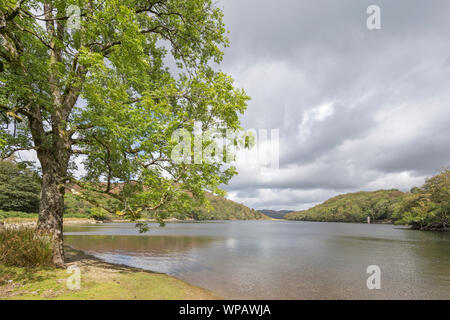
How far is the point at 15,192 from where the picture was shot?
1967 inches

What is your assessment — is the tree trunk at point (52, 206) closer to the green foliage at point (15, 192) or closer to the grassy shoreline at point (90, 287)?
the grassy shoreline at point (90, 287)

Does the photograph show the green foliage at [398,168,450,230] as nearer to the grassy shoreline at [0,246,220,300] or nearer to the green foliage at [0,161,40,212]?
the grassy shoreline at [0,246,220,300]

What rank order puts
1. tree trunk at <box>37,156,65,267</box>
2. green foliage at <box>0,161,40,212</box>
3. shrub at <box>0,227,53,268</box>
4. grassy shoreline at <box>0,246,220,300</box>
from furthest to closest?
green foliage at <box>0,161,40,212</box> < tree trunk at <box>37,156,65,267</box> < shrub at <box>0,227,53,268</box> < grassy shoreline at <box>0,246,220,300</box>

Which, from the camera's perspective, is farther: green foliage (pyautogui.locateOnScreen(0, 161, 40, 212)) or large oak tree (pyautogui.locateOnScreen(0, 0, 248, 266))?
green foliage (pyautogui.locateOnScreen(0, 161, 40, 212))

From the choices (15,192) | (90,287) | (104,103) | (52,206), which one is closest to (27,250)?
(52,206)

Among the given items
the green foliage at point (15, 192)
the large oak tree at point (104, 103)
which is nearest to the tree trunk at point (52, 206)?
the large oak tree at point (104, 103)

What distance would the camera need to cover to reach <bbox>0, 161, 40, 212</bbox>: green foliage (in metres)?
49.7

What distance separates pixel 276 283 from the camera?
40.5ft

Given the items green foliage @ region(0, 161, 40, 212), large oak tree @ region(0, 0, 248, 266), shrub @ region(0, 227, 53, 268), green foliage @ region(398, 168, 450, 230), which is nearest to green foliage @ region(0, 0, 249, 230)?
large oak tree @ region(0, 0, 248, 266)

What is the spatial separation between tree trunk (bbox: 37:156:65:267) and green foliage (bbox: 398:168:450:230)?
82363 millimetres

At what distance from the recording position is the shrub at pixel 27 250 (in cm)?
905

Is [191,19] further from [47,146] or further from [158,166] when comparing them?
[47,146]

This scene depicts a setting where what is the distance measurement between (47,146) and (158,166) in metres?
5.21

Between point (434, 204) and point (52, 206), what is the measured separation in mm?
85325
